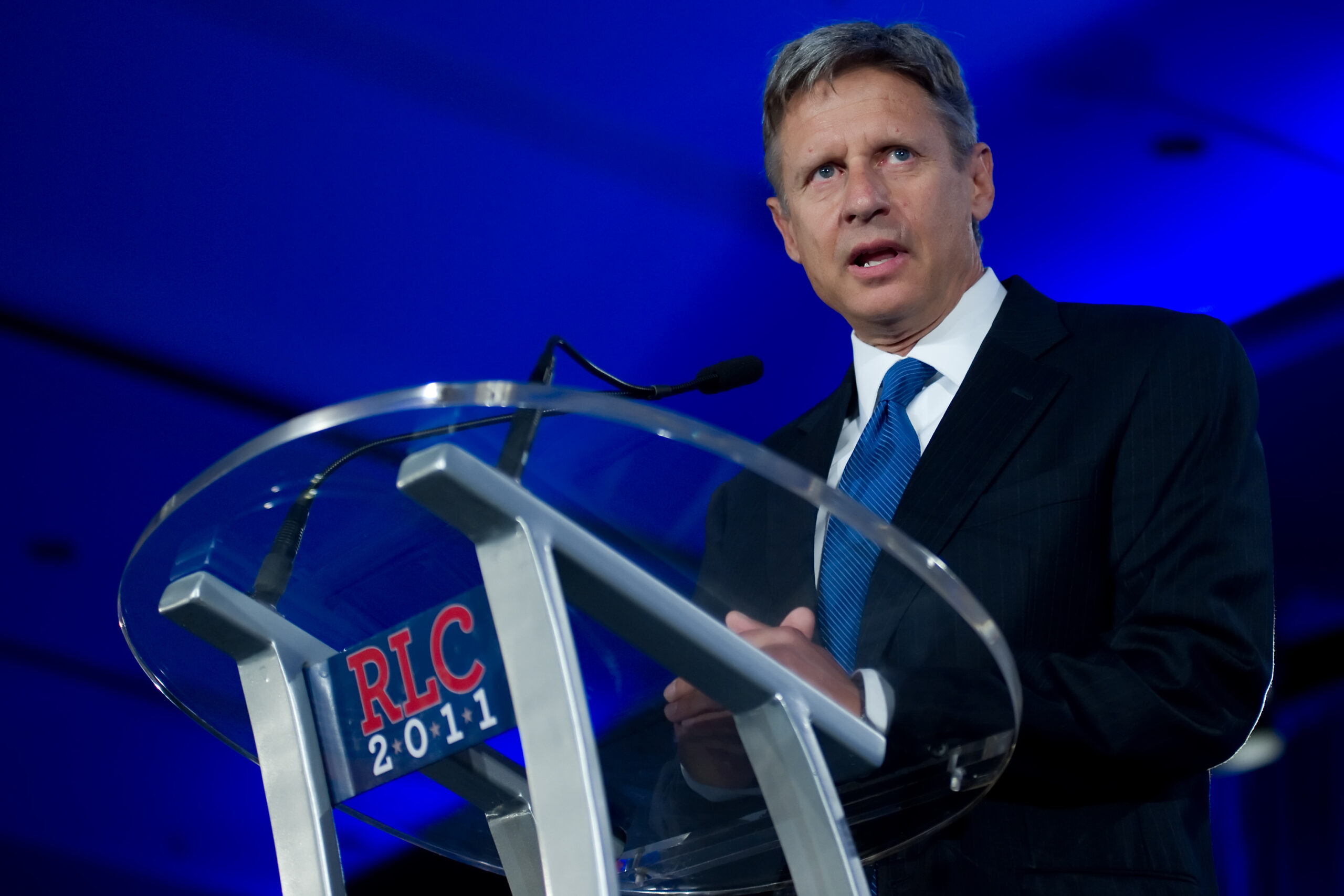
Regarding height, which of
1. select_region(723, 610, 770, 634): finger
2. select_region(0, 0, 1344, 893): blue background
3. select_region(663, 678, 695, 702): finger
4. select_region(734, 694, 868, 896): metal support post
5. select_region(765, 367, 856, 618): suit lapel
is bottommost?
select_region(734, 694, 868, 896): metal support post

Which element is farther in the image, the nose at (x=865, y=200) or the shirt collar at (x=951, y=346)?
the nose at (x=865, y=200)

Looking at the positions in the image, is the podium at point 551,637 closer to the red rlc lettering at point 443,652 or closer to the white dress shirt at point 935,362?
the red rlc lettering at point 443,652

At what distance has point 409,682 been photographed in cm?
71

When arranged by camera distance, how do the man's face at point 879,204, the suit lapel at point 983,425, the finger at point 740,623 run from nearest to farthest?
the finger at point 740,623
the suit lapel at point 983,425
the man's face at point 879,204

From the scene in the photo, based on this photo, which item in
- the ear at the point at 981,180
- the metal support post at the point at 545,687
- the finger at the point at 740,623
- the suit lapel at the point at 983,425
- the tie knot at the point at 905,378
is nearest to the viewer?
the metal support post at the point at 545,687

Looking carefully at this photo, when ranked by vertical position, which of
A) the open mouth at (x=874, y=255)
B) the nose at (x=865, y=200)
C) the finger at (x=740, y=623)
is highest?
the nose at (x=865, y=200)

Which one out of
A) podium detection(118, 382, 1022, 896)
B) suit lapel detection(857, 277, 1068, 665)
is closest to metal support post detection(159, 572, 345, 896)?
podium detection(118, 382, 1022, 896)

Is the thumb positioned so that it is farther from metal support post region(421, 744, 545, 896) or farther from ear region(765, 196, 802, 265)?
ear region(765, 196, 802, 265)

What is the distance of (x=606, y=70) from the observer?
2.72 meters

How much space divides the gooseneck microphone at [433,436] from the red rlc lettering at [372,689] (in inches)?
2.7

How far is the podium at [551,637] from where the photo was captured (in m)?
0.65

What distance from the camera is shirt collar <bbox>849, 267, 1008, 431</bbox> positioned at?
1.38 m

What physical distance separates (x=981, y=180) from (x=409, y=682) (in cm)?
118

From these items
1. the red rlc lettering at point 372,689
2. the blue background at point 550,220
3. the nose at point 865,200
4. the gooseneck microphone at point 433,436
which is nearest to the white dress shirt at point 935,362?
the nose at point 865,200
